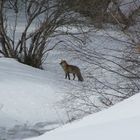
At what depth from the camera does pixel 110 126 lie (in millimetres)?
3926

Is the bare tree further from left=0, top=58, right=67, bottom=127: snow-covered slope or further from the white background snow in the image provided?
left=0, top=58, right=67, bottom=127: snow-covered slope

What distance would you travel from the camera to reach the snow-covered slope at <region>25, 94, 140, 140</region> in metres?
3.67

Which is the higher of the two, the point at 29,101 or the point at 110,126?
the point at 110,126

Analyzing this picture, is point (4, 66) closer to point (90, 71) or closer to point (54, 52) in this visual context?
point (90, 71)

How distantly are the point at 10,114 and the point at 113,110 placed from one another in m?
6.01

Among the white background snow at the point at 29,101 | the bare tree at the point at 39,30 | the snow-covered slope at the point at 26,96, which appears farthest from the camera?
the bare tree at the point at 39,30

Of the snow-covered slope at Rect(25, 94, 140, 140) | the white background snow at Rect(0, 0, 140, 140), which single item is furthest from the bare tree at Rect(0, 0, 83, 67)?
the snow-covered slope at Rect(25, 94, 140, 140)

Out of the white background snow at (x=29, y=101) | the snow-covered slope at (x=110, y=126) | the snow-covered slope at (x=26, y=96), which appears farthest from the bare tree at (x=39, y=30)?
the snow-covered slope at (x=110, y=126)

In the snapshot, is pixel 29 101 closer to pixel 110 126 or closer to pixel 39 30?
pixel 39 30

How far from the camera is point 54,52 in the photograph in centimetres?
1789

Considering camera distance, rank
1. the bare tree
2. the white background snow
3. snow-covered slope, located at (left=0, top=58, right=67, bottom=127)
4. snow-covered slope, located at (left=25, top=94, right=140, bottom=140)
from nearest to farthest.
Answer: snow-covered slope, located at (left=25, top=94, right=140, bottom=140) < the white background snow < snow-covered slope, located at (left=0, top=58, right=67, bottom=127) < the bare tree

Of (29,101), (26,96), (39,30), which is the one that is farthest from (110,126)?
(39,30)

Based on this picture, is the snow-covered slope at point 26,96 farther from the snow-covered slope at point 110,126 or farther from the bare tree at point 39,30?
the snow-covered slope at point 110,126

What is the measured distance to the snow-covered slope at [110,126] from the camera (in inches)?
144
